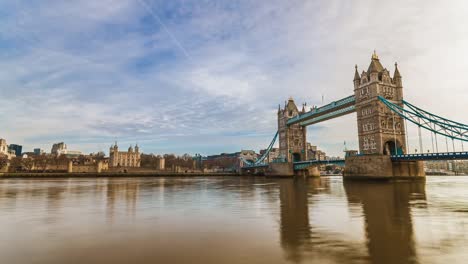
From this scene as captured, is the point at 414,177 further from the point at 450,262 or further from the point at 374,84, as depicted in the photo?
the point at 450,262

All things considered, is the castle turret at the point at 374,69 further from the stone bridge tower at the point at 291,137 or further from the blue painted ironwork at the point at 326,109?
the stone bridge tower at the point at 291,137

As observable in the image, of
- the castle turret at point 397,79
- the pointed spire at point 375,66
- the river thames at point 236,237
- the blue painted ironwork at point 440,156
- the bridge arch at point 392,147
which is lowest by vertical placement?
the river thames at point 236,237

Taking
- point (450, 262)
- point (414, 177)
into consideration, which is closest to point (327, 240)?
point (450, 262)

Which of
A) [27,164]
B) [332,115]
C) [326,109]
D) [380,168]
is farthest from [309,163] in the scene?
[27,164]

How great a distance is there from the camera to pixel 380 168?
142 feet

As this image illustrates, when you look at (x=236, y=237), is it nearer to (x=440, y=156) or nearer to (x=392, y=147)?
(x=440, y=156)

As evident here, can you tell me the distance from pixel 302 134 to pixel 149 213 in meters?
77.1

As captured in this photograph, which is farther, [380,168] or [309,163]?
[309,163]

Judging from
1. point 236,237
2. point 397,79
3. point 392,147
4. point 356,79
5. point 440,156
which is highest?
point 356,79

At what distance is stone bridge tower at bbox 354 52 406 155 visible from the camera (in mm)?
49875

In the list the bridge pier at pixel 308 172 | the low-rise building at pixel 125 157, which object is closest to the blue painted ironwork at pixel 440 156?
the bridge pier at pixel 308 172

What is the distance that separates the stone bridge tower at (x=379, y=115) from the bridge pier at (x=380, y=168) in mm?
4069

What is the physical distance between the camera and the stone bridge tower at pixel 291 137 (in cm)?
8326

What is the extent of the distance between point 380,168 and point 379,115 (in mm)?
11238
